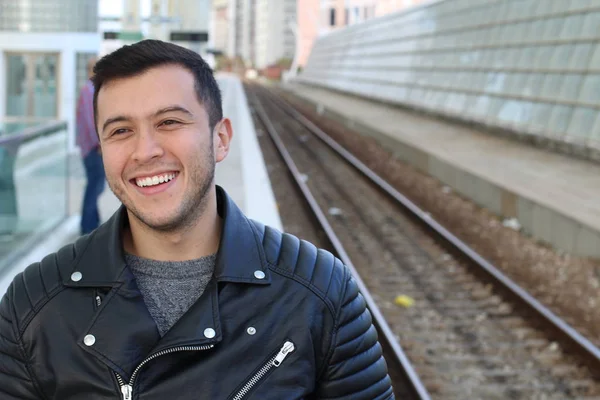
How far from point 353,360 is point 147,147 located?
2.25 feet

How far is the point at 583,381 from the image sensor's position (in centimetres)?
541

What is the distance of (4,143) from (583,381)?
4.61 metres

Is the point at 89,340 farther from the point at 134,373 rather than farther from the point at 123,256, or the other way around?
the point at 123,256

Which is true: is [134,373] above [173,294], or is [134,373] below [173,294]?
below

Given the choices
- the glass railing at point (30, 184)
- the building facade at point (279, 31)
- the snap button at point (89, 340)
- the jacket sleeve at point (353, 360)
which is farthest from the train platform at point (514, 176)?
the building facade at point (279, 31)

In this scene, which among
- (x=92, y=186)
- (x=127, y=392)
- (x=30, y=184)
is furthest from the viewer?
(x=92, y=186)

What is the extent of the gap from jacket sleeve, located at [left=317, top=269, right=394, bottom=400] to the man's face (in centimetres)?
42

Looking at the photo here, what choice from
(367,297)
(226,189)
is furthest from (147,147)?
(226,189)

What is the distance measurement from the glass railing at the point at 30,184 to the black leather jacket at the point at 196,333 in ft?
14.9

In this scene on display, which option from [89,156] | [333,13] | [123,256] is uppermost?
[123,256]

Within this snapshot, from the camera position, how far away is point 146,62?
179 centimetres

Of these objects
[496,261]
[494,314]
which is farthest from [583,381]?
[496,261]

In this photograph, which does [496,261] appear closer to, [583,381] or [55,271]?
[583,381]

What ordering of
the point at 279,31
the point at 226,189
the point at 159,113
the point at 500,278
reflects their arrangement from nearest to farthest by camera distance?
the point at 159,113
the point at 500,278
the point at 226,189
the point at 279,31
